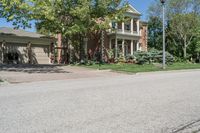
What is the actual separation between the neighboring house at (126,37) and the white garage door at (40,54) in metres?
5.75

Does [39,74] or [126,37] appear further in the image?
[126,37]

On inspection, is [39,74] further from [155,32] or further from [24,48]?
[155,32]

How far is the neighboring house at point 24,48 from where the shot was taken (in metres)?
37.9

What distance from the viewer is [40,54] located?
41.2 m

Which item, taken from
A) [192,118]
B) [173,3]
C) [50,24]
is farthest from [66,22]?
[192,118]

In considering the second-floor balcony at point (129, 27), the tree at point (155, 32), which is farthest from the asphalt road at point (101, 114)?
the tree at point (155, 32)

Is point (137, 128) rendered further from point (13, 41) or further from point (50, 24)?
point (13, 41)

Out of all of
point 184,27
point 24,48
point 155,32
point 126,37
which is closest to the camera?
point 24,48

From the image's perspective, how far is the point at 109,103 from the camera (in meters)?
9.95

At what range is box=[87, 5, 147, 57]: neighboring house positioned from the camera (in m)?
44.0

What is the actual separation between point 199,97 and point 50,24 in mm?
24267

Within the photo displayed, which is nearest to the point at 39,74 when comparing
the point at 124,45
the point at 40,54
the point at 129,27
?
the point at 40,54

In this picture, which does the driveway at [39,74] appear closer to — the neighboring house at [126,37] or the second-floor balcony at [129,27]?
the neighboring house at [126,37]

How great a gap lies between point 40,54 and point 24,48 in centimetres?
241
